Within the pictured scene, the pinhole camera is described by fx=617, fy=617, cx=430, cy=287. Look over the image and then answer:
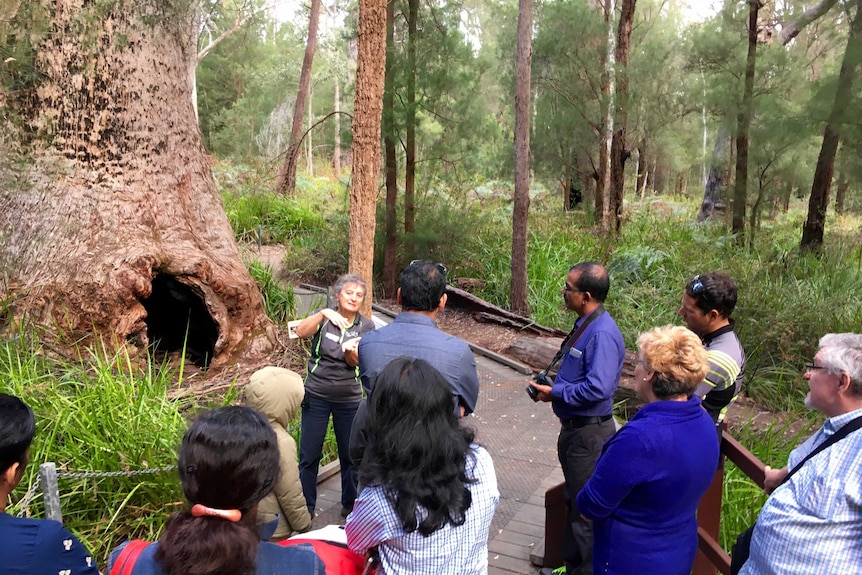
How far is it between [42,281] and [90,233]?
2.01 ft

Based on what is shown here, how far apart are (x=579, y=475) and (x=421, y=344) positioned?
1180 mm

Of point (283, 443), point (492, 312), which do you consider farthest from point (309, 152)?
point (283, 443)

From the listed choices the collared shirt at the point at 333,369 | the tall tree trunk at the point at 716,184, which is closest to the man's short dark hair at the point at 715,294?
the collared shirt at the point at 333,369

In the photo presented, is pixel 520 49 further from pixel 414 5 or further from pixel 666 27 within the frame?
pixel 666 27

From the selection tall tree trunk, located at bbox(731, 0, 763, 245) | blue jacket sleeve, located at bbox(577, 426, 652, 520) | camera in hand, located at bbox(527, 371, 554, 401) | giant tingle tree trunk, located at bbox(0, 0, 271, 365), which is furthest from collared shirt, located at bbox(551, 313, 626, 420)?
tall tree trunk, located at bbox(731, 0, 763, 245)

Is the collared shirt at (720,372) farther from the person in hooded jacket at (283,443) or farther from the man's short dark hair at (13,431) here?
the man's short dark hair at (13,431)

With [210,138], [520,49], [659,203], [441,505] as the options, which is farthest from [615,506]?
[210,138]

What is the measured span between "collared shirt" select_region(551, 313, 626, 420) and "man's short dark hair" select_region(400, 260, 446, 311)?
83cm

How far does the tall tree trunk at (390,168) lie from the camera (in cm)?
964

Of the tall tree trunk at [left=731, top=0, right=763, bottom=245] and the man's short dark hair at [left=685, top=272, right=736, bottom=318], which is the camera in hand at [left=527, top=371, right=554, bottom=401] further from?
the tall tree trunk at [left=731, top=0, right=763, bottom=245]

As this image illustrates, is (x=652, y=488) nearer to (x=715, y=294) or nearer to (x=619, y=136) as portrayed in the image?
(x=715, y=294)

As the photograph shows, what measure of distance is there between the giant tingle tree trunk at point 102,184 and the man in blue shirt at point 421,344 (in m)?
3.80

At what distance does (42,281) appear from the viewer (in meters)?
5.73

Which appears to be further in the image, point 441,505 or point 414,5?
point 414,5
